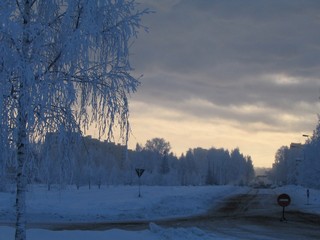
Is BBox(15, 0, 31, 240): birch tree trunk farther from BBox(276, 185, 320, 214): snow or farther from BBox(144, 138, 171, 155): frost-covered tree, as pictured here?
BBox(144, 138, 171, 155): frost-covered tree

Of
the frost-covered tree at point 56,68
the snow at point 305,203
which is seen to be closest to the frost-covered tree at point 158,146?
the snow at point 305,203

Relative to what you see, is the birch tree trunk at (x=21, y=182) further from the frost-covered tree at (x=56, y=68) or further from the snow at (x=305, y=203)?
the snow at (x=305, y=203)

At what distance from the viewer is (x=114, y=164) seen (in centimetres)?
13925

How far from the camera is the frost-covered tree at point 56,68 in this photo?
807 centimetres

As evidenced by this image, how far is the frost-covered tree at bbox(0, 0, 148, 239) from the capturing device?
8070 mm

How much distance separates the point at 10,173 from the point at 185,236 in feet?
26.5

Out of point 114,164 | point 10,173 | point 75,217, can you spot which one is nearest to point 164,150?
point 114,164

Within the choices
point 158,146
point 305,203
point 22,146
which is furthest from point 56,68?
point 158,146

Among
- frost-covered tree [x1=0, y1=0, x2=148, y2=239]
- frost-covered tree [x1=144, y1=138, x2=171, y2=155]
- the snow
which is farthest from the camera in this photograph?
frost-covered tree [x1=144, y1=138, x2=171, y2=155]

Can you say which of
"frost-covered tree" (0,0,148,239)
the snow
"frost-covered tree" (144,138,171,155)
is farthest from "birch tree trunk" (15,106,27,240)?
"frost-covered tree" (144,138,171,155)

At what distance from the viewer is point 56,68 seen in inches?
355

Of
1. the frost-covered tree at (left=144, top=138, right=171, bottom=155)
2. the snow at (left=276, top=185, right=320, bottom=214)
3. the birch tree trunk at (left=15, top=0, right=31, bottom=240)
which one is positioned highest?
the frost-covered tree at (left=144, top=138, right=171, bottom=155)

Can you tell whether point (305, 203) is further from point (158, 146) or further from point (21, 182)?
point (158, 146)

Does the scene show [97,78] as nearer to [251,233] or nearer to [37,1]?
[37,1]
